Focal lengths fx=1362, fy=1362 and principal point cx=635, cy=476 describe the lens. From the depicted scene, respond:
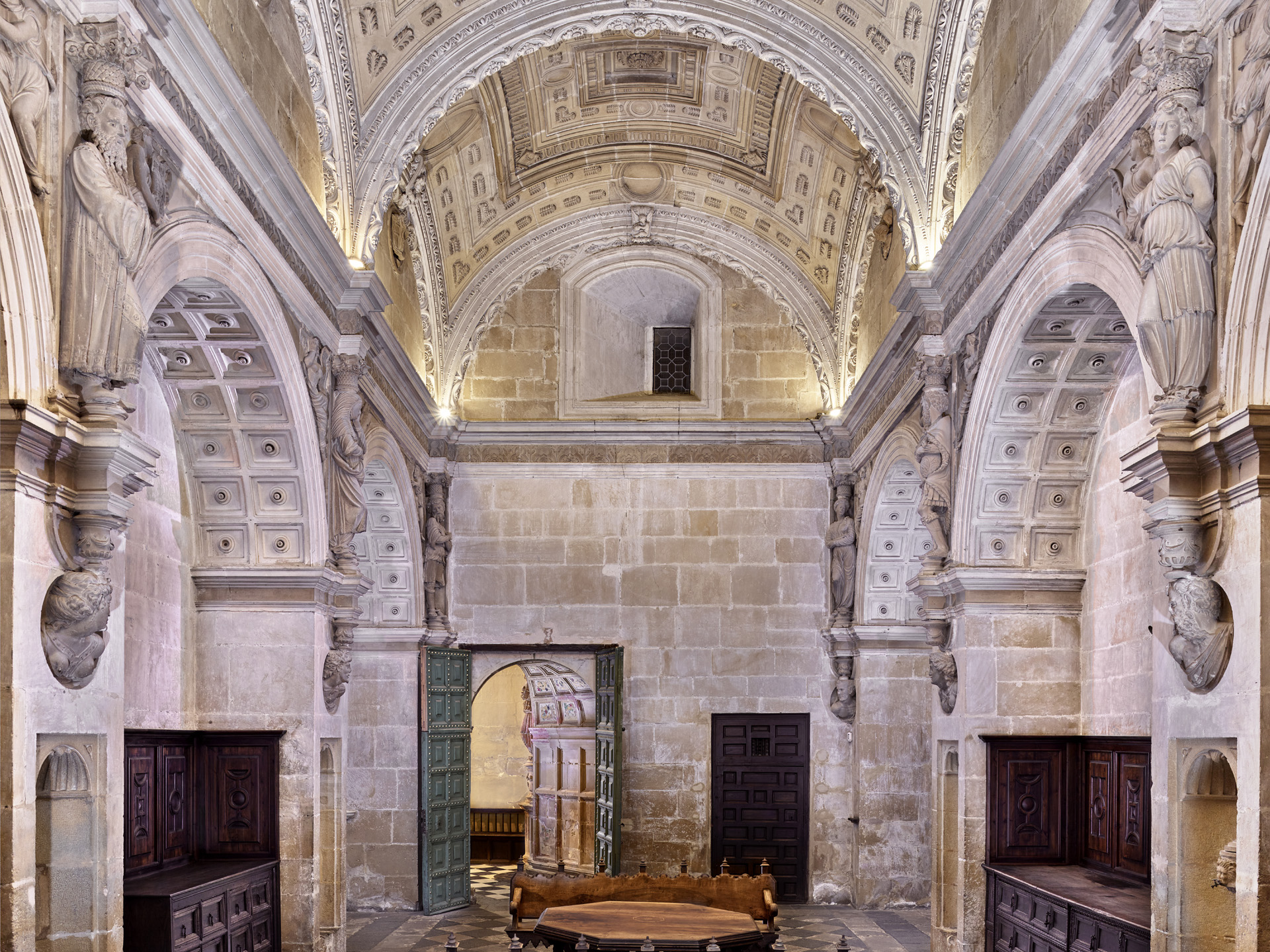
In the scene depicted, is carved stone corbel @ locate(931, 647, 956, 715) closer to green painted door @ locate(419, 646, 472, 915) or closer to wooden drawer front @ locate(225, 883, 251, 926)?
wooden drawer front @ locate(225, 883, 251, 926)

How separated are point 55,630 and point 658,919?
15.5 ft

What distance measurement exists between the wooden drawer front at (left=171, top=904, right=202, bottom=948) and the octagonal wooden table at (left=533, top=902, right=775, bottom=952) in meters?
2.19

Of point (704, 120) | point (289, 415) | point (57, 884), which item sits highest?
point (704, 120)

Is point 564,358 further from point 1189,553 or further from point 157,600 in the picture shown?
point 1189,553

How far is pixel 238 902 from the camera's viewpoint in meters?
9.73

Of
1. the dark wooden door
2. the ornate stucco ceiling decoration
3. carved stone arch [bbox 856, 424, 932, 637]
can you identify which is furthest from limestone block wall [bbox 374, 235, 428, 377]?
the dark wooden door

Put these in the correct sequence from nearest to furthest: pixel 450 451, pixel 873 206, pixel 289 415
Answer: pixel 289 415 < pixel 873 206 < pixel 450 451

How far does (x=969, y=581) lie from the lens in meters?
10.3

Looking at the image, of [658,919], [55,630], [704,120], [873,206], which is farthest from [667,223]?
[55,630]

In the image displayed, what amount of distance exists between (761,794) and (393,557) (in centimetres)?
535

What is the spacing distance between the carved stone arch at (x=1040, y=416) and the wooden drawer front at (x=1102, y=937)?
117 inches

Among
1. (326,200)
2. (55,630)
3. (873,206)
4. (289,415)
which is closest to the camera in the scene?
(55,630)

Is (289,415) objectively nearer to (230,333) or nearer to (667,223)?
(230,333)

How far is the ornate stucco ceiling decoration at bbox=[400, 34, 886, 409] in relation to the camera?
48.0ft
